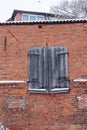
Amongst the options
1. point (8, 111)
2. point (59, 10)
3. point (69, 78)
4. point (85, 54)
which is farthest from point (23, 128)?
point (59, 10)

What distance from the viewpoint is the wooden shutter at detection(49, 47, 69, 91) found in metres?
13.0

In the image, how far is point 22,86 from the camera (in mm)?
13102

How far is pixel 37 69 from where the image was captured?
13234mm

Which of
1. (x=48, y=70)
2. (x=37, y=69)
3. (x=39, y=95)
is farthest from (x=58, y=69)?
(x=39, y=95)

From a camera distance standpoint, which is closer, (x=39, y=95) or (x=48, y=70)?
(x=39, y=95)

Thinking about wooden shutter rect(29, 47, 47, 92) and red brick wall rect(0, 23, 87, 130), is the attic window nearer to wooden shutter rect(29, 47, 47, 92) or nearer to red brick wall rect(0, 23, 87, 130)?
wooden shutter rect(29, 47, 47, 92)

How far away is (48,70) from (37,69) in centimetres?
41

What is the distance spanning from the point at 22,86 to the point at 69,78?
67.9 inches

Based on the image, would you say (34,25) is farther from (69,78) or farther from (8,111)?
(8,111)

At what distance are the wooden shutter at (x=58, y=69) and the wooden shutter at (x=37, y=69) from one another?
271 mm

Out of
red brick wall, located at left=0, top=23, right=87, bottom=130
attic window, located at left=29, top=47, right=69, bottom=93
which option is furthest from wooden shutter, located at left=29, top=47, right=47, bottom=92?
red brick wall, located at left=0, top=23, right=87, bottom=130

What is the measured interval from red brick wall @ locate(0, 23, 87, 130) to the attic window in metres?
0.18

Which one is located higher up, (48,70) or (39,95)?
(48,70)

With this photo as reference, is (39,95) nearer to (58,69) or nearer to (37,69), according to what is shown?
(37,69)
